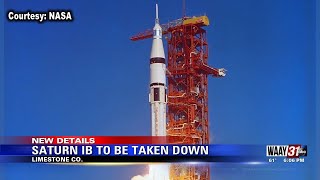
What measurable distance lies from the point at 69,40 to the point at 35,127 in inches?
31.6

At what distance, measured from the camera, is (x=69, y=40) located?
17.1 ft

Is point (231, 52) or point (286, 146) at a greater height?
point (231, 52)

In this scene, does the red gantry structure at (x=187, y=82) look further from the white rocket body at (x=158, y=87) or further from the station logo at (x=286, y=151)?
the station logo at (x=286, y=151)

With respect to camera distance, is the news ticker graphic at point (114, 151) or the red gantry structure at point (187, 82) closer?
the news ticker graphic at point (114, 151)

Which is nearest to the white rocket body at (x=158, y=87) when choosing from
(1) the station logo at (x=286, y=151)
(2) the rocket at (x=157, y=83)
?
(2) the rocket at (x=157, y=83)

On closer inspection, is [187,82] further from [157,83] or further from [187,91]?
[157,83]

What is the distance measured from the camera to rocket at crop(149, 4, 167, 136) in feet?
17.1

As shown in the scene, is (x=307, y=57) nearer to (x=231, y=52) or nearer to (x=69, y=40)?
(x=231, y=52)

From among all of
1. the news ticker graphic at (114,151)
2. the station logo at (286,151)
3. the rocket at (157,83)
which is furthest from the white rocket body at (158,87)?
the station logo at (286,151)

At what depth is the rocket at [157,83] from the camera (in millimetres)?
5207

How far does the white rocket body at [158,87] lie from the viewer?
5.18 metres

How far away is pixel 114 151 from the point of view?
5055 mm

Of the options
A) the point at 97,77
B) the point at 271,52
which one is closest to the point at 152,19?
the point at 97,77

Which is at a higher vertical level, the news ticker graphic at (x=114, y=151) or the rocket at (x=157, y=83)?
the rocket at (x=157, y=83)
